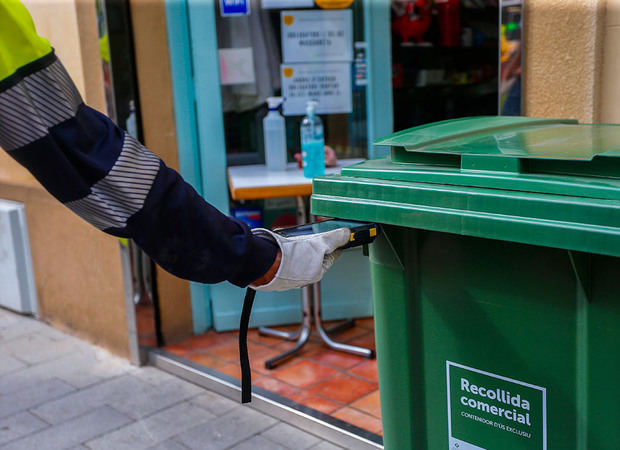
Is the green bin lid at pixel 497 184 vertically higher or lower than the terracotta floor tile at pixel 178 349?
higher

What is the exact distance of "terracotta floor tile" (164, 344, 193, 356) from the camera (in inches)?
153

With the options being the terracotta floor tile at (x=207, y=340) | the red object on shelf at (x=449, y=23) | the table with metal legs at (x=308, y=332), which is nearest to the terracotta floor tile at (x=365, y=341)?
the table with metal legs at (x=308, y=332)

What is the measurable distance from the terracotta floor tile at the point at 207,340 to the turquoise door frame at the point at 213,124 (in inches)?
1.8

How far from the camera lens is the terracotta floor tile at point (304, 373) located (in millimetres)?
3475

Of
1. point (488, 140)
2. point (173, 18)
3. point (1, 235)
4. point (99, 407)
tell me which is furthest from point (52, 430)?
point (488, 140)

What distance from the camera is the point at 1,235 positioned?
4672 millimetres

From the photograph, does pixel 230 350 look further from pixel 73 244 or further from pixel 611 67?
pixel 611 67

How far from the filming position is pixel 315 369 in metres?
3.61

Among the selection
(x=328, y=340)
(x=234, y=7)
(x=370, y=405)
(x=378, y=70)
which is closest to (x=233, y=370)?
(x=328, y=340)

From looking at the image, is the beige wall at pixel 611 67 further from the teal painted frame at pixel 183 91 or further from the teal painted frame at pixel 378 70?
the teal painted frame at pixel 183 91

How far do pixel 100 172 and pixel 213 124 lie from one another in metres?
2.57

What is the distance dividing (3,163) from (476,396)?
3.96m

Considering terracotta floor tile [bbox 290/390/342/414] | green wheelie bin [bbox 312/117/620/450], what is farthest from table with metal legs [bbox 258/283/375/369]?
green wheelie bin [bbox 312/117/620/450]

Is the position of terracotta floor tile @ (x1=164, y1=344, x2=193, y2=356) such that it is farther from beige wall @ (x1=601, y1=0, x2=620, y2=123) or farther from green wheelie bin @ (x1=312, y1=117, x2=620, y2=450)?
beige wall @ (x1=601, y1=0, x2=620, y2=123)
